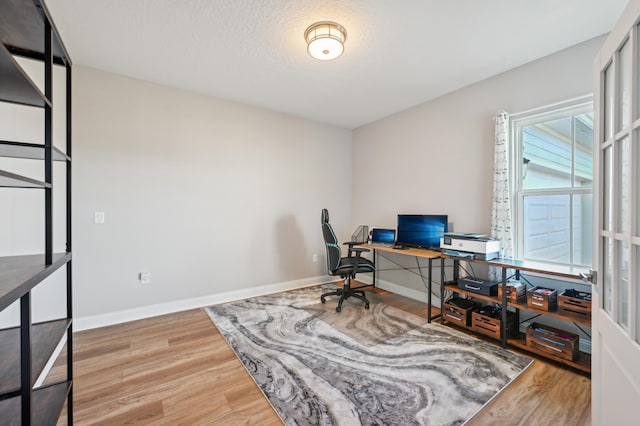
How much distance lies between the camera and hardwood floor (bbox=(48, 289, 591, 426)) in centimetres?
155

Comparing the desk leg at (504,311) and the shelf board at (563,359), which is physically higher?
the desk leg at (504,311)

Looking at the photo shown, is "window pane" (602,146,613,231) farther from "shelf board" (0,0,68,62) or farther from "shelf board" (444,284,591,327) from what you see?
"shelf board" (0,0,68,62)

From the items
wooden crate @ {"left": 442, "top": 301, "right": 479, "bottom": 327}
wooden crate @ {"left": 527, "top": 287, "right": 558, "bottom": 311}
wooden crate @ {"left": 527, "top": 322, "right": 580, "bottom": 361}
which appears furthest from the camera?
wooden crate @ {"left": 442, "top": 301, "right": 479, "bottom": 327}

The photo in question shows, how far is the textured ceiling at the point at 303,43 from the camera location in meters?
1.87

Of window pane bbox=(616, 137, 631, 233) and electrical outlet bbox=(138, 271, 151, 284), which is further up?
window pane bbox=(616, 137, 631, 233)

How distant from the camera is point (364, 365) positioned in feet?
6.70

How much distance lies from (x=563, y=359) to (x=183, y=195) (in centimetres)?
391

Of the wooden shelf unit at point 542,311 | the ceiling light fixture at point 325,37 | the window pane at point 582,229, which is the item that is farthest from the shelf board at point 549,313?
the ceiling light fixture at point 325,37

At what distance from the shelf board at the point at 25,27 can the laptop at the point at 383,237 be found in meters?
3.47

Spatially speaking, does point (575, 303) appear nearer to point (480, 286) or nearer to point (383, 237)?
point (480, 286)

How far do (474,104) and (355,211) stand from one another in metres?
2.32

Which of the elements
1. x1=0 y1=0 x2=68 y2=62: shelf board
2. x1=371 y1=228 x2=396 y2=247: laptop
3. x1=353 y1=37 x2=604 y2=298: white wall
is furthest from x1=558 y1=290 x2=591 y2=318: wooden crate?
x1=0 y1=0 x2=68 y2=62: shelf board

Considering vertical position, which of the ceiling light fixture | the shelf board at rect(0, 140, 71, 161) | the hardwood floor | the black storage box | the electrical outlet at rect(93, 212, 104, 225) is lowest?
the hardwood floor

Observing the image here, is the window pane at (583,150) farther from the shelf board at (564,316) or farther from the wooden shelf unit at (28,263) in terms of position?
the wooden shelf unit at (28,263)
